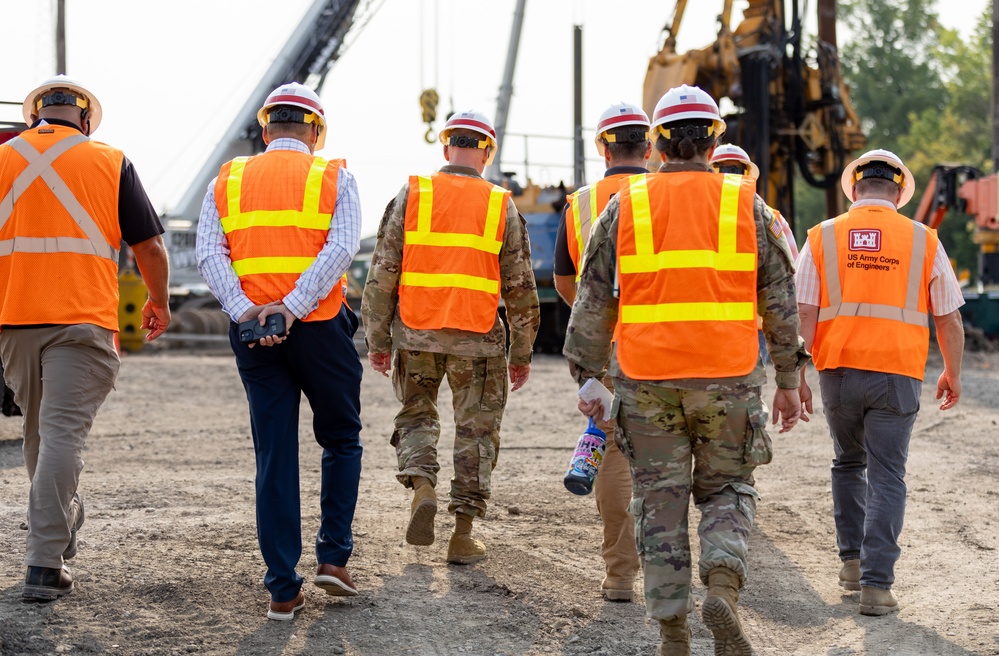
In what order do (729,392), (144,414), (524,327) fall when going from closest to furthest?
(729,392) → (524,327) → (144,414)

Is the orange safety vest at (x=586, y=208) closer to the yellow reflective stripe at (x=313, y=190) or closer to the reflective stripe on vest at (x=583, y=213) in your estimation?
the reflective stripe on vest at (x=583, y=213)

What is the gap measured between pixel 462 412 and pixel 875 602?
2030 mm

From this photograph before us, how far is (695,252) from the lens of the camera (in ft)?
13.8

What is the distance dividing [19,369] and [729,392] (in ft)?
9.65

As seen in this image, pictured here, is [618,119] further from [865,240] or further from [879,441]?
[879,441]

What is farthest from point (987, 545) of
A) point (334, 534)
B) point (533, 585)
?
point (334, 534)

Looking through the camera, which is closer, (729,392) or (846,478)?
(729,392)

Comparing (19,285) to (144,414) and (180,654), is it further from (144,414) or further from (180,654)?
(144,414)

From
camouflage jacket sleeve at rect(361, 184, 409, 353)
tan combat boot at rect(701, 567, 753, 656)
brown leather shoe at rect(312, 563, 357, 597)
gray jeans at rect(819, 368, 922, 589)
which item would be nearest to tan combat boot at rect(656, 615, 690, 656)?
tan combat boot at rect(701, 567, 753, 656)

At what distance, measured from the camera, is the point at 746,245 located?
4.22 m

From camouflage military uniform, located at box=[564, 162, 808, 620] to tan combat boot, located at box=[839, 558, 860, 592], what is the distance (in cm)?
152

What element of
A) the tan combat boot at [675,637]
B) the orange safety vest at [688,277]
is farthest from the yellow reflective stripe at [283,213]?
the tan combat boot at [675,637]

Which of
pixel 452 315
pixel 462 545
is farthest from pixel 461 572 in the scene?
pixel 452 315

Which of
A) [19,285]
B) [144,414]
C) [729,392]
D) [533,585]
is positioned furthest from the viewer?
[144,414]
